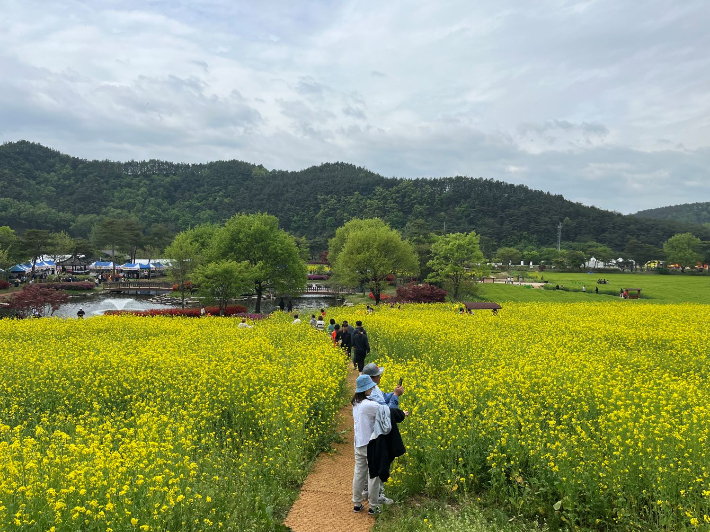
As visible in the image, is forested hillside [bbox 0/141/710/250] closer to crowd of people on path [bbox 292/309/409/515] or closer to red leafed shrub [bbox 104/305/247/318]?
red leafed shrub [bbox 104/305/247/318]

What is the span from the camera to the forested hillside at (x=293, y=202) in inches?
4754

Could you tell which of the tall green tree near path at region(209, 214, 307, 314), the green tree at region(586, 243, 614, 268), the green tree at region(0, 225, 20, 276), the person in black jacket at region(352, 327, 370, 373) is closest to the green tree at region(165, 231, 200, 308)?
the tall green tree near path at region(209, 214, 307, 314)

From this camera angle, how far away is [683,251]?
278ft

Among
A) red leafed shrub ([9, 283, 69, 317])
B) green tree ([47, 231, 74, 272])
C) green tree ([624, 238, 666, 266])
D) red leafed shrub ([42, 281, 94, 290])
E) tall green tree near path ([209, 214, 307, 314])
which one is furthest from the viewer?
green tree ([624, 238, 666, 266])

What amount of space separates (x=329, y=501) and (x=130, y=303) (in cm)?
4521

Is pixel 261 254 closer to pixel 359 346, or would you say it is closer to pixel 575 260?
pixel 359 346

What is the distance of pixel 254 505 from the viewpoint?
6.20 metres

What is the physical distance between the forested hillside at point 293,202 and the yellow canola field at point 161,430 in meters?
97.0

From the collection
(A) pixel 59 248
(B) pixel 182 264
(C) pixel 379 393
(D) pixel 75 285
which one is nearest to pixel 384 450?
(C) pixel 379 393

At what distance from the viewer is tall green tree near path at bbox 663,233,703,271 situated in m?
83.2

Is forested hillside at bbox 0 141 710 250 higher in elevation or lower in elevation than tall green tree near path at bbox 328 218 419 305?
higher

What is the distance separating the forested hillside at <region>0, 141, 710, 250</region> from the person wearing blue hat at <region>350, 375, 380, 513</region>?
4059 inches

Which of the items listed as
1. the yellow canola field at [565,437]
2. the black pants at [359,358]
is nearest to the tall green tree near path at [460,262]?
the yellow canola field at [565,437]

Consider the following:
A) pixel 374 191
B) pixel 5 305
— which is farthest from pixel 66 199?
pixel 5 305
